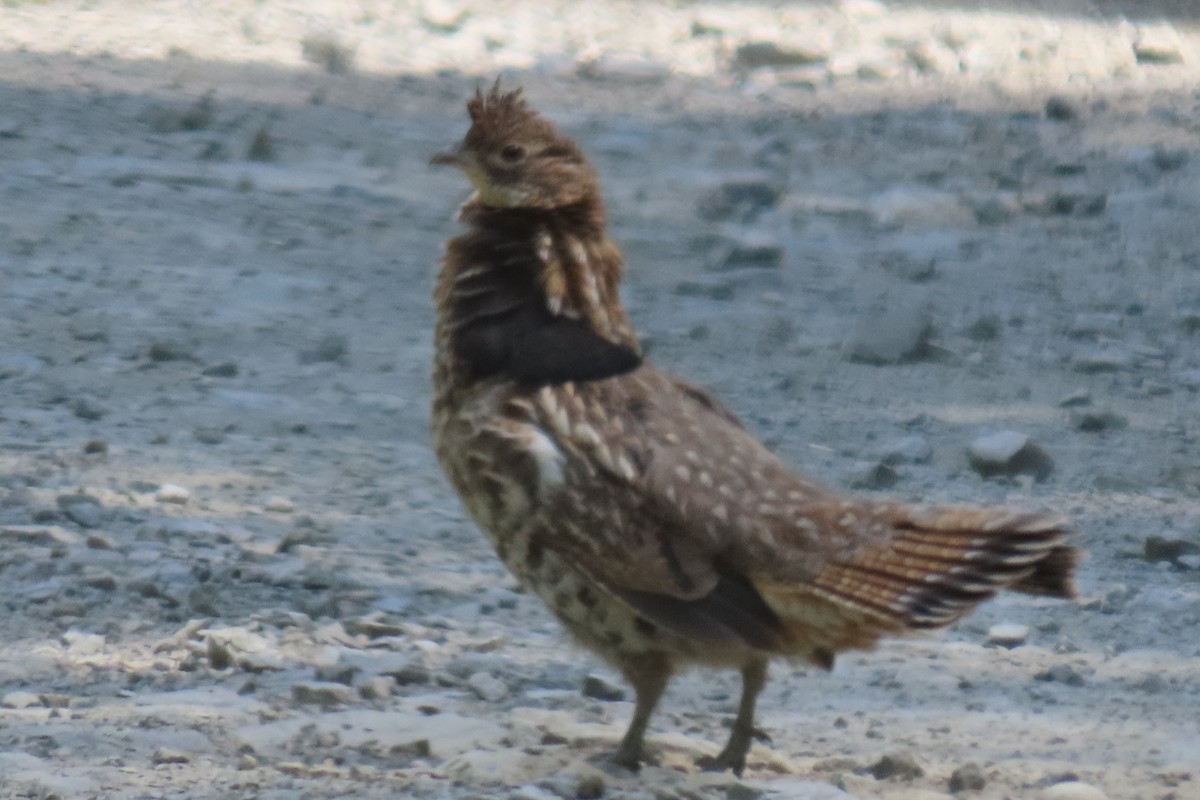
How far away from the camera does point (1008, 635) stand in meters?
5.72

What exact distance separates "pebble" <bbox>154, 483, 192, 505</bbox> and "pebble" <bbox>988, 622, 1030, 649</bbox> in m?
2.27

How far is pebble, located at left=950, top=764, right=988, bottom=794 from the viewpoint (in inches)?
184

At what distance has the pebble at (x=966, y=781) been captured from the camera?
15.3 feet

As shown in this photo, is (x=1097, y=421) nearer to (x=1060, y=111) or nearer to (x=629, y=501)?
(x=629, y=501)

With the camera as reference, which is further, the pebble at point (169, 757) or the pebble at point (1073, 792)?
the pebble at point (1073, 792)

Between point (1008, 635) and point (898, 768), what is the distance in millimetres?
1113

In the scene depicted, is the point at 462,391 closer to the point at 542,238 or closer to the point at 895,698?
the point at 542,238

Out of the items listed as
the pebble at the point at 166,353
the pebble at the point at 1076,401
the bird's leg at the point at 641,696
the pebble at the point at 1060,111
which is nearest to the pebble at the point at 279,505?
the pebble at the point at 166,353

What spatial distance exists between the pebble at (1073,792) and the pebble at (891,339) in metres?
3.68

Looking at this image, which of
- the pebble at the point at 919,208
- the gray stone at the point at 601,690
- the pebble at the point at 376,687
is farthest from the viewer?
the pebble at the point at 919,208

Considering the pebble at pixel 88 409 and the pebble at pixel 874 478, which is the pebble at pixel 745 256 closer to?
the pebble at pixel 874 478

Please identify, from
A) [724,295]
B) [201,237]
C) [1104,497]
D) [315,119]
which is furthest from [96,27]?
[1104,497]

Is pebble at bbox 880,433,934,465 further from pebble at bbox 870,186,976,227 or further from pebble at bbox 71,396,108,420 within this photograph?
pebble at bbox 870,186,976,227

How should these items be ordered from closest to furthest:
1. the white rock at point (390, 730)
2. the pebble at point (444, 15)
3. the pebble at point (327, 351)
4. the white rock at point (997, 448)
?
1. the white rock at point (390, 730)
2. the white rock at point (997, 448)
3. the pebble at point (327, 351)
4. the pebble at point (444, 15)
